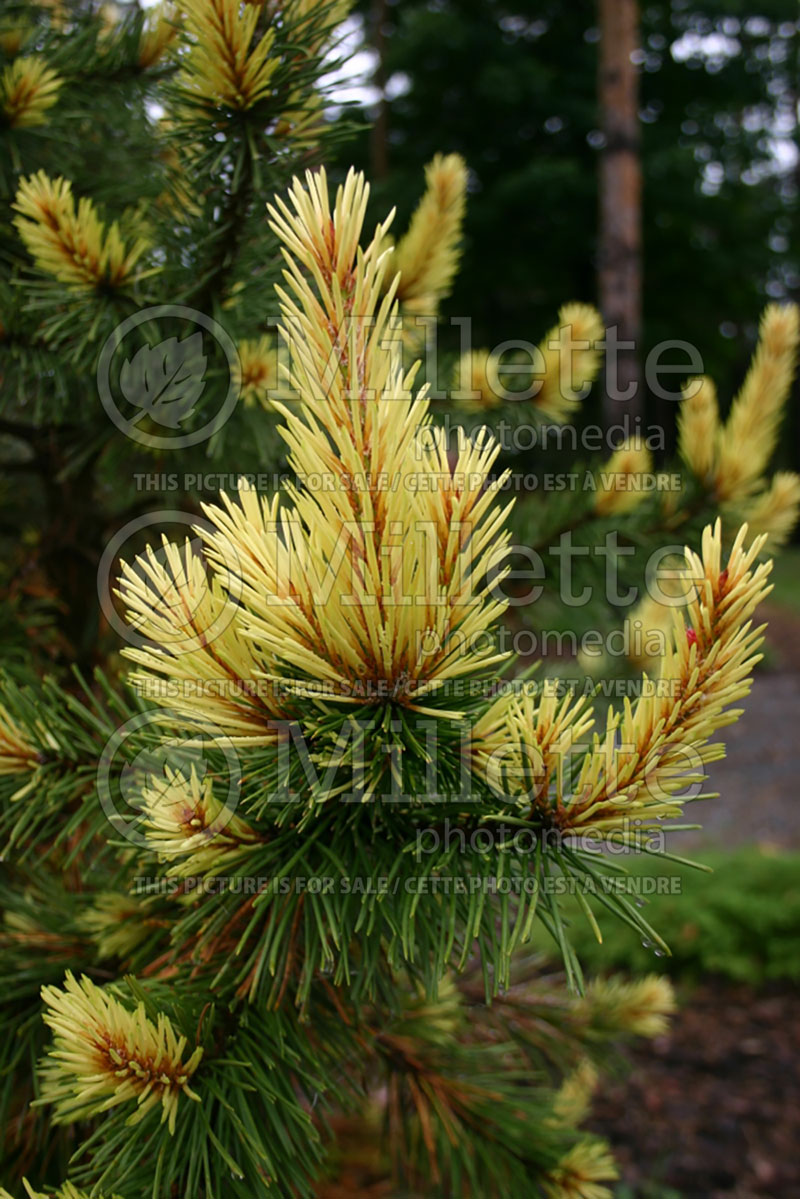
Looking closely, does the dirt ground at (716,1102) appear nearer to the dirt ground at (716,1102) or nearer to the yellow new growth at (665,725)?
the dirt ground at (716,1102)

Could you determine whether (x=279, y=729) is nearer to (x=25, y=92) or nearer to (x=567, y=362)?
(x=25, y=92)

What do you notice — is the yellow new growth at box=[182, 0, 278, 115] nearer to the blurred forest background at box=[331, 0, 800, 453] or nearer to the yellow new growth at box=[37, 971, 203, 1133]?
the yellow new growth at box=[37, 971, 203, 1133]

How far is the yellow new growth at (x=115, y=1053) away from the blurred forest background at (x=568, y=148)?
9161 millimetres

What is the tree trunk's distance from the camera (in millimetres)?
5652

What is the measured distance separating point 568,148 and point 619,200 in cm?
560

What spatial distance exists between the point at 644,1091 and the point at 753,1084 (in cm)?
38

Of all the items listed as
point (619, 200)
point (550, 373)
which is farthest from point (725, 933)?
point (619, 200)

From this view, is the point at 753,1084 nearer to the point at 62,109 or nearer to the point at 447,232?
the point at 447,232

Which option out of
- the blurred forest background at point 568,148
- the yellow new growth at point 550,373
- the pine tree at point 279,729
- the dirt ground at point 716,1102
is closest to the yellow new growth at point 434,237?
the pine tree at point 279,729

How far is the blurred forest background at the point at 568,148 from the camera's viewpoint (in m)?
9.87

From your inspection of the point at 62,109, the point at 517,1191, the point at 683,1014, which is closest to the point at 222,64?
the point at 62,109

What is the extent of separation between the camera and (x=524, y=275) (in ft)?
34.7

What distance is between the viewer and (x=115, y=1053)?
2.14 ft

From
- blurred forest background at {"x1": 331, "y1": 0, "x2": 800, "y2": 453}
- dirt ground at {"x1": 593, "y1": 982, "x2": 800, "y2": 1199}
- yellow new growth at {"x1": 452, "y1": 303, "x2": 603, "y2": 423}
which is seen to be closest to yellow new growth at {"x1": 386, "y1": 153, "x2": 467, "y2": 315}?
yellow new growth at {"x1": 452, "y1": 303, "x2": 603, "y2": 423}
